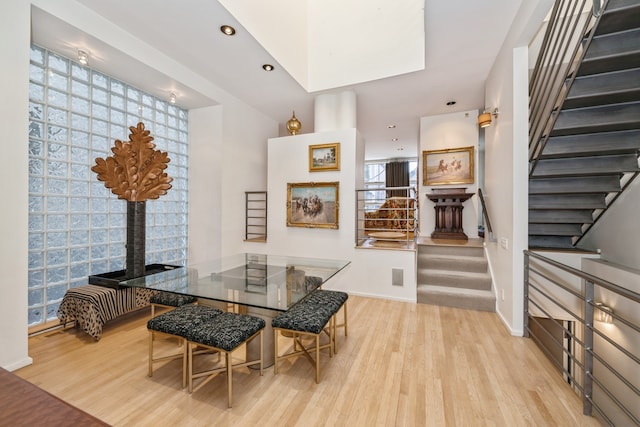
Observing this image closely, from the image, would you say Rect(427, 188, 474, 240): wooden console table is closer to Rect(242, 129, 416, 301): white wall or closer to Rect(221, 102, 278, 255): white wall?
Rect(242, 129, 416, 301): white wall

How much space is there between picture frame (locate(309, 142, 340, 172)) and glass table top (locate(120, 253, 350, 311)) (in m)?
1.83

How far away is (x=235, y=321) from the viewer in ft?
6.29

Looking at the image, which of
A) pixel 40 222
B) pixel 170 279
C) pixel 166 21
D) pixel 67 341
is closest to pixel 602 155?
pixel 170 279

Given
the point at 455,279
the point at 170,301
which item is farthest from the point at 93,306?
the point at 455,279

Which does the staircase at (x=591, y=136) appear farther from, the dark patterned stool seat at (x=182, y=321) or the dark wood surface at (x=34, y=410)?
the dark patterned stool seat at (x=182, y=321)

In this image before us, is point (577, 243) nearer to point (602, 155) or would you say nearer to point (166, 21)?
point (602, 155)

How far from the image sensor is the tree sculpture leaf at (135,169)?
2.98 m

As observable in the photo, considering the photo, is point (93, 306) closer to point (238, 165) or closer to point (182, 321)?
point (182, 321)

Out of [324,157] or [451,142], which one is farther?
[451,142]

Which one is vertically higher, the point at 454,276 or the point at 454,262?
the point at 454,262

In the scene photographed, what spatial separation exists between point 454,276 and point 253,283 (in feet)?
9.93

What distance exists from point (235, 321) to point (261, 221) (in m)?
3.42

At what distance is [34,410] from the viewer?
592 mm

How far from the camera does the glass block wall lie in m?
2.77
